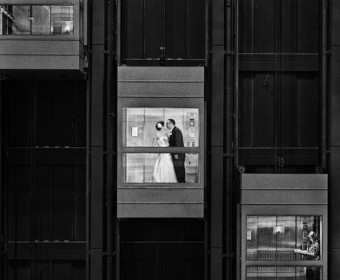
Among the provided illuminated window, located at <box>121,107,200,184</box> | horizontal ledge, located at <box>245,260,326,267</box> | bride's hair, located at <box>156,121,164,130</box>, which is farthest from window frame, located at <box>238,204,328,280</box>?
bride's hair, located at <box>156,121,164,130</box>

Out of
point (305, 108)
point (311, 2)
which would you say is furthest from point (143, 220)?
point (311, 2)

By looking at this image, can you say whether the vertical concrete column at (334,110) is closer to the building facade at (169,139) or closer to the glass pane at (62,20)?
the building facade at (169,139)

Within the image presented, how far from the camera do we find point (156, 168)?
36.3ft

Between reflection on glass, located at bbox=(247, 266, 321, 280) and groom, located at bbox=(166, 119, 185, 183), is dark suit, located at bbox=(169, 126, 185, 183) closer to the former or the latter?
groom, located at bbox=(166, 119, 185, 183)

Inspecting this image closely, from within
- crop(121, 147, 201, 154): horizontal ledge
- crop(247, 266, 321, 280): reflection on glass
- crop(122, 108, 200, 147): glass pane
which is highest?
crop(122, 108, 200, 147): glass pane

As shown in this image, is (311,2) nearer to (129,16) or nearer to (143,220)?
(129,16)

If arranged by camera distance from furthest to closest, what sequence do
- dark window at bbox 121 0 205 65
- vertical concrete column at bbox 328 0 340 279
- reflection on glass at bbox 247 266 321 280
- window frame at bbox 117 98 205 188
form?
dark window at bbox 121 0 205 65, vertical concrete column at bbox 328 0 340 279, reflection on glass at bbox 247 266 321 280, window frame at bbox 117 98 205 188

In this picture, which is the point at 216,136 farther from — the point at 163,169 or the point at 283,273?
the point at 283,273

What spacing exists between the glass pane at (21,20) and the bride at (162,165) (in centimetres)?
409

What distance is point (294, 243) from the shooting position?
1113cm

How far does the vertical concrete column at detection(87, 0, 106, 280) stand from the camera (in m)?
11.6

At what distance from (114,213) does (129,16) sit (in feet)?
17.7

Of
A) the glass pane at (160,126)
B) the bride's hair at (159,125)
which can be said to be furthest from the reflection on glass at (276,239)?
the bride's hair at (159,125)

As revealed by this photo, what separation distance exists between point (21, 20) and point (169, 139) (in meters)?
4.77
